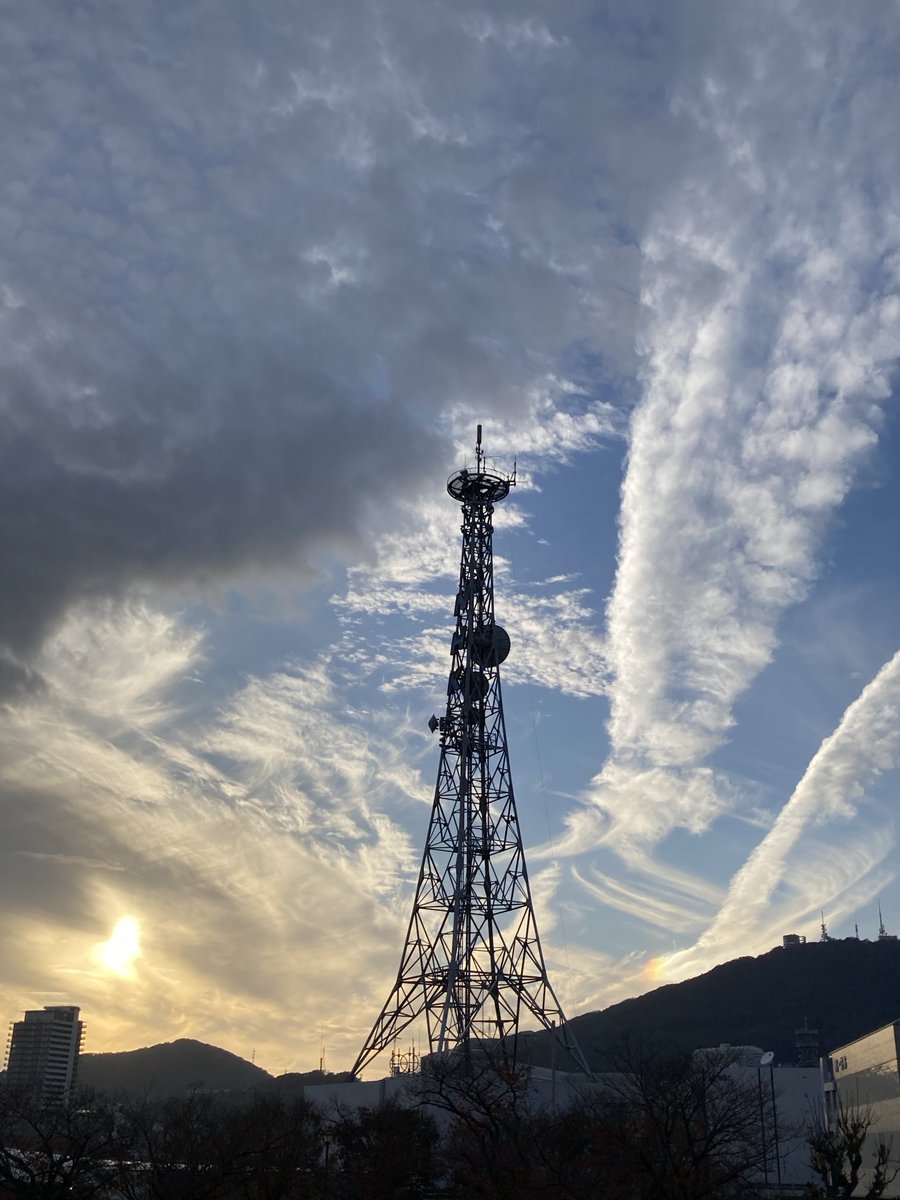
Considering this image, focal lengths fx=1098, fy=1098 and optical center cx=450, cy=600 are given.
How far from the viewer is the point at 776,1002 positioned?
562 feet

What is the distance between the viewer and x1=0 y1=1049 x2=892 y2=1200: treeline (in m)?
33.8

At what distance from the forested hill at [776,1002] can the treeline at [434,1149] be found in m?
106

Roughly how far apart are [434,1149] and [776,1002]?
14106 centimetres

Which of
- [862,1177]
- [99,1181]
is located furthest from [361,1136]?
[862,1177]

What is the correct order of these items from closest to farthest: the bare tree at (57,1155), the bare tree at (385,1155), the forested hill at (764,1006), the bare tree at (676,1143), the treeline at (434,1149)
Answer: the bare tree at (676,1143)
the treeline at (434,1149)
the bare tree at (57,1155)
the bare tree at (385,1155)
the forested hill at (764,1006)

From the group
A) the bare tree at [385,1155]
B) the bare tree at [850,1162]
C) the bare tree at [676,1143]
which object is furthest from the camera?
the bare tree at [385,1155]

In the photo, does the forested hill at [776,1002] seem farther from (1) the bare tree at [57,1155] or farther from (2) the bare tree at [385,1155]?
(1) the bare tree at [57,1155]

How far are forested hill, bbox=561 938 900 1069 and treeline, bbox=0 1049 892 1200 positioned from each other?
106 metres

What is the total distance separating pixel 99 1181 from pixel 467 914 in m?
22.7

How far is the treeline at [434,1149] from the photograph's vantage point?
33844mm

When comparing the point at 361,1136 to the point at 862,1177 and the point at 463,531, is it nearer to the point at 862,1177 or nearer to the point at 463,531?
the point at 862,1177

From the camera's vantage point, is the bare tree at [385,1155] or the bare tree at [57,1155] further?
the bare tree at [385,1155]

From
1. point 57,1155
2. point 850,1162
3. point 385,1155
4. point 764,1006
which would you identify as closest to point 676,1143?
point 850,1162

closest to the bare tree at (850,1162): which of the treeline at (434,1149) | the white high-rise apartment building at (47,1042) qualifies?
the treeline at (434,1149)
